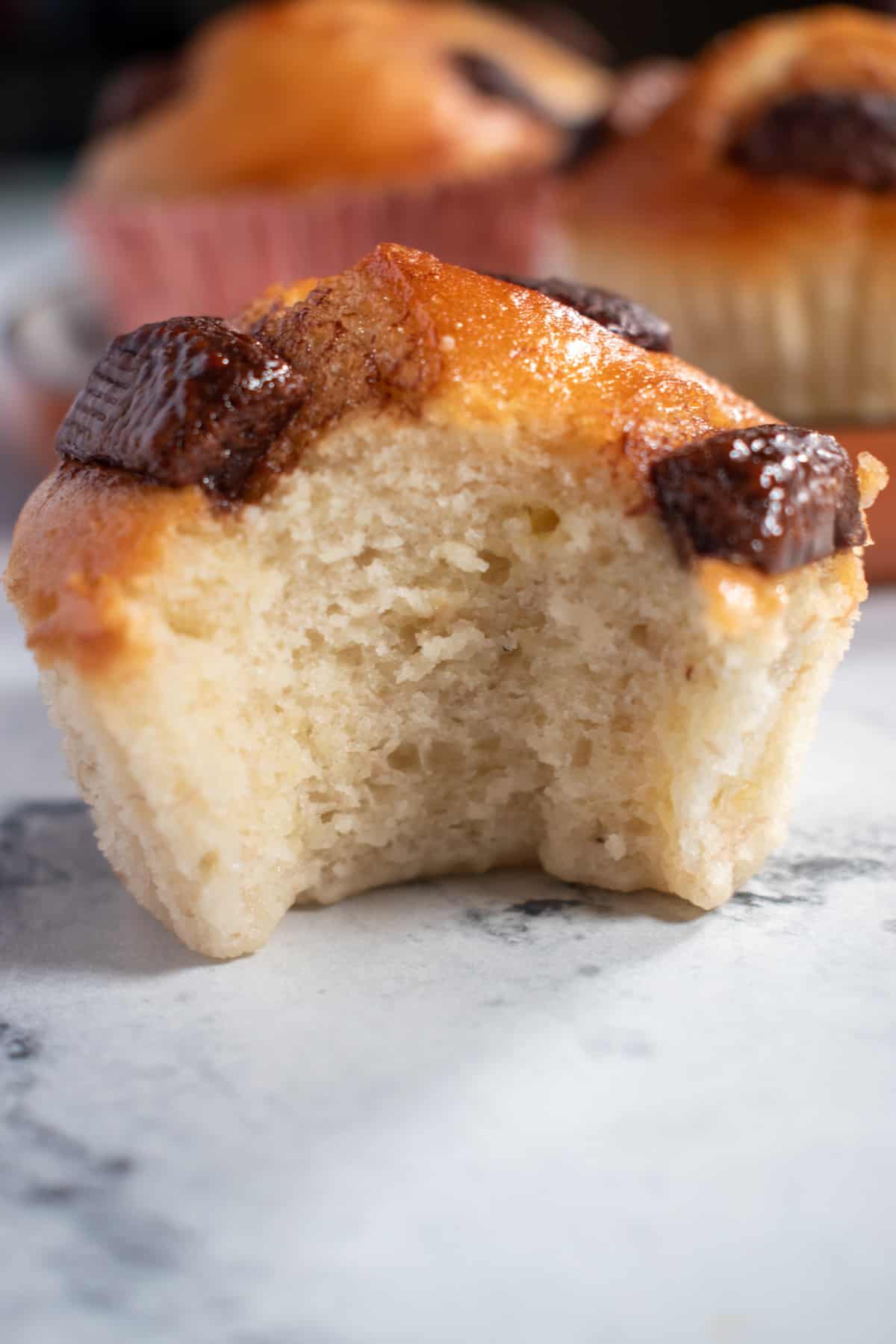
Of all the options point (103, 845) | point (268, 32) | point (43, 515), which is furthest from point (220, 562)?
point (268, 32)

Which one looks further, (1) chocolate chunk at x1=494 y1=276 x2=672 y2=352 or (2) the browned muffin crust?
(1) chocolate chunk at x1=494 y1=276 x2=672 y2=352

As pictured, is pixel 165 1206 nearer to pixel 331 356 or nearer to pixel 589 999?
pixel 589 999

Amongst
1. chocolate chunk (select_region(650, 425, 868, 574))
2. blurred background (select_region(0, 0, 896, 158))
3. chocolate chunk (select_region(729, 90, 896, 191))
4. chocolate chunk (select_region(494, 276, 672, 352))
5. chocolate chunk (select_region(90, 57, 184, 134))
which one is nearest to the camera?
chocolate chunk (select_region(650, 425, 868, 574))

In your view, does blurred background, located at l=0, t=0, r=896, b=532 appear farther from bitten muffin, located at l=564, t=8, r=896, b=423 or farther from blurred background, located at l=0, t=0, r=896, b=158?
bitten muffin, located at l=564, t=8, r=896, b=423

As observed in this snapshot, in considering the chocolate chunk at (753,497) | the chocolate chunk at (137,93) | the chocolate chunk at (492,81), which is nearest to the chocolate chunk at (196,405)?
the chocolate chunk at (753,497)

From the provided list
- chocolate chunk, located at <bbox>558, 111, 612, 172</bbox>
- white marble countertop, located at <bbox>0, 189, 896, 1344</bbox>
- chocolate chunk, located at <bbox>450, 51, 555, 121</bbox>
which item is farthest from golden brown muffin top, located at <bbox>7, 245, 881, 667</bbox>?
chocolate chunk, located at <bbox>450, 51, 555, 121</bbox>

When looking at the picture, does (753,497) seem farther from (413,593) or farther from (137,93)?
(137,93)

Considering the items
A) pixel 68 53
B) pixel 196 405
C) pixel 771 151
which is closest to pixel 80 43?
pixel 68 53
